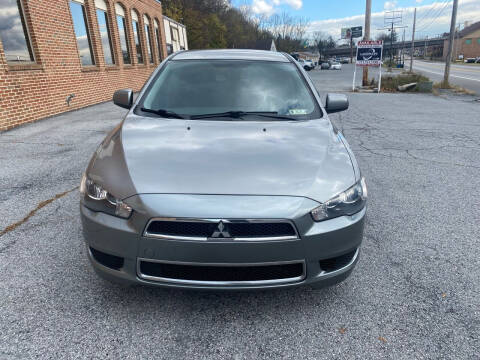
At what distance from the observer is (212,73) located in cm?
326

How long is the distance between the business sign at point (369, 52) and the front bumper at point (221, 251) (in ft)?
55.7

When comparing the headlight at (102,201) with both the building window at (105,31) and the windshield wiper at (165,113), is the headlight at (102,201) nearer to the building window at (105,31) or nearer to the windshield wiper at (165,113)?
the windshield wiper at (165,113)

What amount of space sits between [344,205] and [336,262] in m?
0.35

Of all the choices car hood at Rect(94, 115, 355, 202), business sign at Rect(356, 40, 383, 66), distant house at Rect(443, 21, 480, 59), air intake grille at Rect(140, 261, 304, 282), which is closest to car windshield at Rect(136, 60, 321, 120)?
car hood at Rect(94, 115, 355, 202)

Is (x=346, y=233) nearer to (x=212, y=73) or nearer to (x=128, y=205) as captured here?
(x=128, y=205)

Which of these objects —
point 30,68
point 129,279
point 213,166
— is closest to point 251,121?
point 213,166

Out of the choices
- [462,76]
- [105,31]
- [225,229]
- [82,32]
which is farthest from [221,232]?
[462,76]

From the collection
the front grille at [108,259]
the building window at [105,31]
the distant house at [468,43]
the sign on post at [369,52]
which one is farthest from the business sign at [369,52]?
Answer: the distant house at [468,43]

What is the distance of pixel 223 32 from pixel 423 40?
347ft

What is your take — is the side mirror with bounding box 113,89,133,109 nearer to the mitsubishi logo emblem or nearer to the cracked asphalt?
the cracked asphalt

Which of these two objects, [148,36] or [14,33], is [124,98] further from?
[148,36]

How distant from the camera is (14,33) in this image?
7629 millimetres

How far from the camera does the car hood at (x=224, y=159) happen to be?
75.8 inches

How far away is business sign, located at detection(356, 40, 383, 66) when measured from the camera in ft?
54.7
